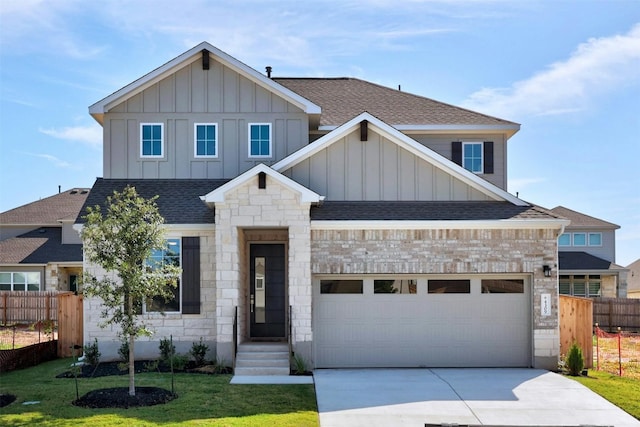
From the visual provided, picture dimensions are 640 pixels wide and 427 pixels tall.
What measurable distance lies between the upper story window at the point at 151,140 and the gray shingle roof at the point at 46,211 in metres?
16.2

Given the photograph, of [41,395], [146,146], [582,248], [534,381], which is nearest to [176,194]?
[146,146]

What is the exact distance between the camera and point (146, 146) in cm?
1819

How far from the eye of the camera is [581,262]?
118ft

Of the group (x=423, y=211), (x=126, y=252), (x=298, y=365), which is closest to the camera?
(x=126, y=252)

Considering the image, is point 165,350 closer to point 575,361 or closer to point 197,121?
point 197,121

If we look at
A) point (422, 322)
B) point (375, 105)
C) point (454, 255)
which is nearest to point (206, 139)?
point (375, 105)

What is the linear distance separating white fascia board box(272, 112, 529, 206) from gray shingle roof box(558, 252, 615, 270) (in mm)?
19914

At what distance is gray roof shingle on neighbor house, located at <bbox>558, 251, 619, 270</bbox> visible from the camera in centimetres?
3500

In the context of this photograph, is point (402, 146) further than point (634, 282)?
No

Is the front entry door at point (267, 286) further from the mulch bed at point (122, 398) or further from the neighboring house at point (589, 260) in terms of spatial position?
the neighboring house at point (589, 260)

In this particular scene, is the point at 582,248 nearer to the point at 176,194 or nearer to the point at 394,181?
the point at 394,181

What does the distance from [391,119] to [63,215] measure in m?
20.9

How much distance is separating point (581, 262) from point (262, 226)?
2552 cm

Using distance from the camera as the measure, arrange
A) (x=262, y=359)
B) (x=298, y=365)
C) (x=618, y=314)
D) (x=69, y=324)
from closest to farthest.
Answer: (x=298, y=365)
(x=262, y=359)
(x=69, y=324)
(x=618, y=314)
